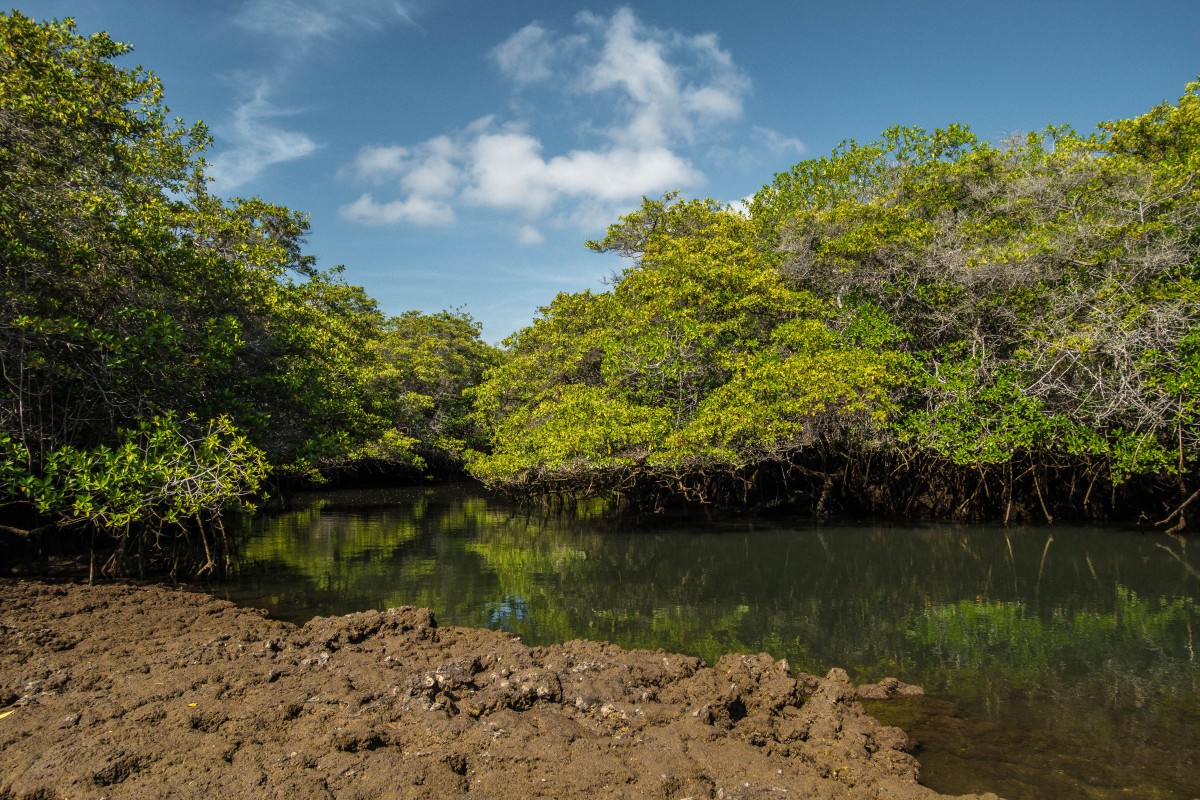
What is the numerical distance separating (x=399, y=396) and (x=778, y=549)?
20969mm

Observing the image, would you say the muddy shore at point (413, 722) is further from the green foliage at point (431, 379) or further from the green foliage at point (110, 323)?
the green foliage at point (431, 379)

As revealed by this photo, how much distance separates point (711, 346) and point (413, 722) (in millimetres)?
13477

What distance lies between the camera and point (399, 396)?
30297 millimetres

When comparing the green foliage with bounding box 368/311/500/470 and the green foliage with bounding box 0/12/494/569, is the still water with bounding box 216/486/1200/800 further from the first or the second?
the green foliage with bounding box 368/311/500/470

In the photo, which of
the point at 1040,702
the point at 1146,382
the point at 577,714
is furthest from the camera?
the point at 1146,382

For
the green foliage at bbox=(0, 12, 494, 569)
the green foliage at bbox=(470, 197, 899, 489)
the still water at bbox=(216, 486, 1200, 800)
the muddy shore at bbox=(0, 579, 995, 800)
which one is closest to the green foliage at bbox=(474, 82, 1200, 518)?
the green foliage at bbox=(470, 197, 899, 489)

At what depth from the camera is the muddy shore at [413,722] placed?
12.6ft

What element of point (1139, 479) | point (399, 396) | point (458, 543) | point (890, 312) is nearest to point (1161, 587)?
point (1139, 479)

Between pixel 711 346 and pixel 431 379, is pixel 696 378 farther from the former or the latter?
pixel 431 379

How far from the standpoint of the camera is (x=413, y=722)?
461 centimetres

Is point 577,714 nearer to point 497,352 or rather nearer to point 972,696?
point 972,696

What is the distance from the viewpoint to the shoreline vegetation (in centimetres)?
959

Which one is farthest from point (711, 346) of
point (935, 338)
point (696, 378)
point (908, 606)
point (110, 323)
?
point (110, 323)

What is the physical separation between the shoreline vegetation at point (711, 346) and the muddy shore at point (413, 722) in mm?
3991
